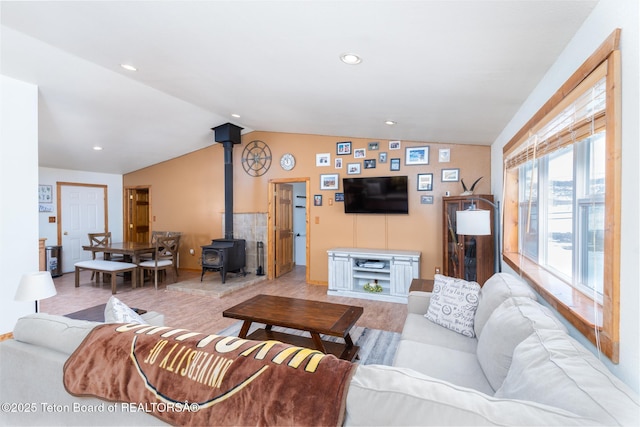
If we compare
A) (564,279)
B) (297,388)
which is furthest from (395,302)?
(297,388)

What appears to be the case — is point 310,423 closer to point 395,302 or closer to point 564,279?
point 564,279

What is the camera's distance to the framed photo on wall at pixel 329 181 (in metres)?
5.36

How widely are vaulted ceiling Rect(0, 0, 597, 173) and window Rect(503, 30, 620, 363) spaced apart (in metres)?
0.33

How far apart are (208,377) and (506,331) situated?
1441 millimetres

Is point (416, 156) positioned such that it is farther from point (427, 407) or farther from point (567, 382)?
point (427, 407)

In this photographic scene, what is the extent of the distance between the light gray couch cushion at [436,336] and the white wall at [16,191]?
3.94 metres

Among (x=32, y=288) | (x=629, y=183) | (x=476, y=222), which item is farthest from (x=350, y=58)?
(x=32, y=288)

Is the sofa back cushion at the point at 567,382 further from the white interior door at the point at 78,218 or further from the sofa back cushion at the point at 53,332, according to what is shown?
the white interior door at the point at 78,218

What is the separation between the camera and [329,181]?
5.40m

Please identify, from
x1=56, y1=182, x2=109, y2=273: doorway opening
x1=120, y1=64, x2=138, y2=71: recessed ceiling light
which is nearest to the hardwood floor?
x1=56, y1=182, x2=109, y2=273: doorway opening

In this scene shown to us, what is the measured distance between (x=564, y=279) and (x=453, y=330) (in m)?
0.82

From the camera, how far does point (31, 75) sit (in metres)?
3.24

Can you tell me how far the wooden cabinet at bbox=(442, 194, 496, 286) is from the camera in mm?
3863

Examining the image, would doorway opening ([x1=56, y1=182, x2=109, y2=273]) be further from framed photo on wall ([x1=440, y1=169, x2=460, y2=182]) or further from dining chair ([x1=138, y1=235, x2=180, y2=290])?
framed photo on wall ([x1=440, y1=169, x2=460, y2=182])
